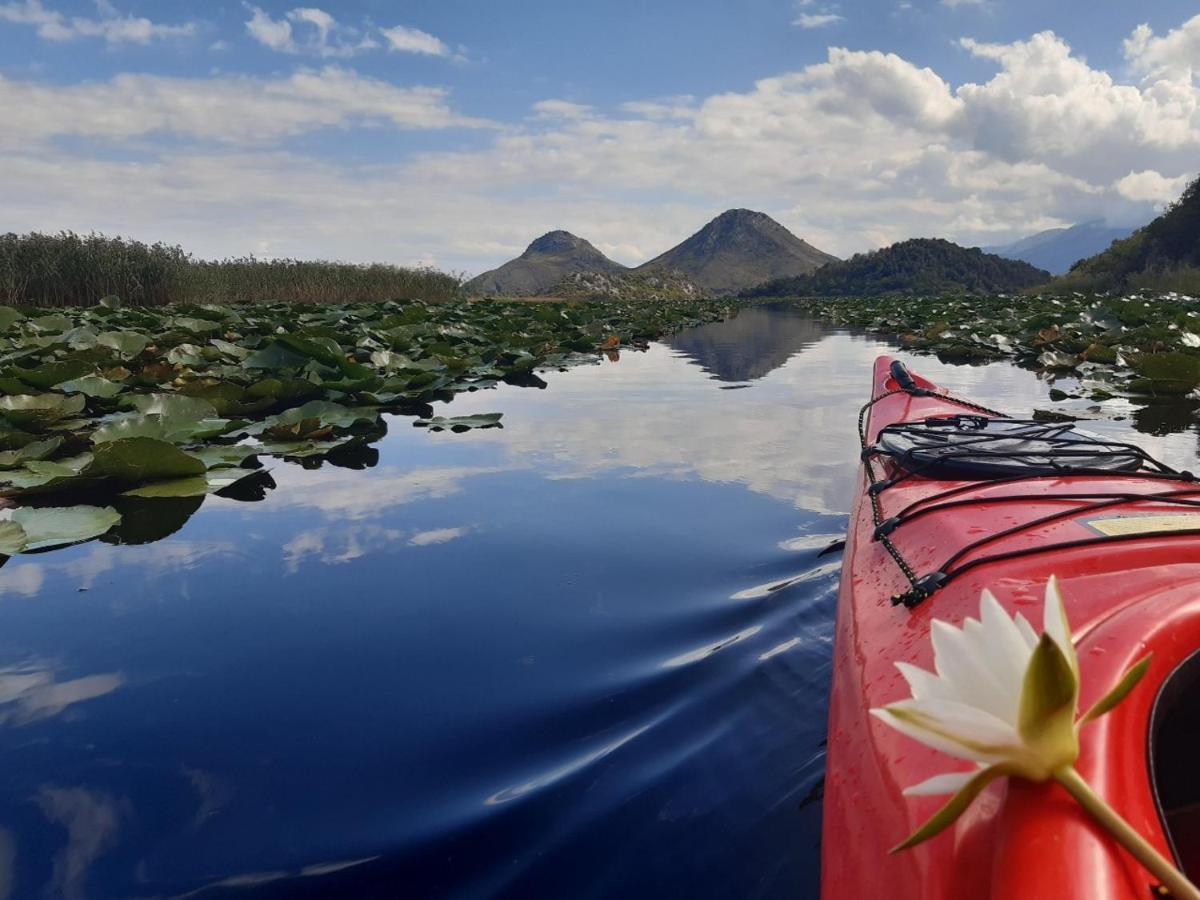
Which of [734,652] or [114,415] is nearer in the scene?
[734,652]

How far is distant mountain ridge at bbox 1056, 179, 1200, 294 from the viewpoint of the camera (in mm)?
24500

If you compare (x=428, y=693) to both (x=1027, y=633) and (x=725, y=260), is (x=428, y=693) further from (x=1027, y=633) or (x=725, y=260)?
(x=725, y=260)

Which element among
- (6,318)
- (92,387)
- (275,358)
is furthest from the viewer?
(6,318)

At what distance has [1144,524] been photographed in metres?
1.46

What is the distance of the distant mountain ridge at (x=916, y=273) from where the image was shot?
59438 mm

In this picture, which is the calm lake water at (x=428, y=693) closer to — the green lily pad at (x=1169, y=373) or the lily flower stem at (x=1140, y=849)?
the lily flower stem at (x=1140, y=849)

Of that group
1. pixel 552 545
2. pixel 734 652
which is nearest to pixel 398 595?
pixel 552 545

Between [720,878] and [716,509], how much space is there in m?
2.38

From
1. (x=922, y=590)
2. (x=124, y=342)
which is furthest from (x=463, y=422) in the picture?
(x=922, y=590)

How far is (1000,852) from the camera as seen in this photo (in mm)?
706

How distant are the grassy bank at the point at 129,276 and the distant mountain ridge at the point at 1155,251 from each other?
24.3 metres

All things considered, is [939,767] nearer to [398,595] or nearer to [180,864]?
[180,864]

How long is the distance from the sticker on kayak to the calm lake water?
2.63 feet

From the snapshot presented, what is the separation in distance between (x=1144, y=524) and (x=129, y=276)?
14313 mm
